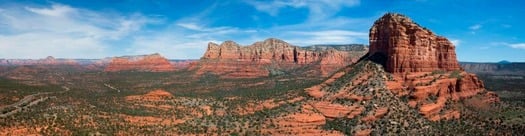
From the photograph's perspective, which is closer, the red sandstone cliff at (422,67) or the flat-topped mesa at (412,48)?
the red sandstone cliff at (422,67)

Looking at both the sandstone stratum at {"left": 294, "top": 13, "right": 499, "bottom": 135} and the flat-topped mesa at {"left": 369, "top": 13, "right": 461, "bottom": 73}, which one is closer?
the sandstone stratum at {"left": 294, "top": 13, "right": 499, "bottom": 135}

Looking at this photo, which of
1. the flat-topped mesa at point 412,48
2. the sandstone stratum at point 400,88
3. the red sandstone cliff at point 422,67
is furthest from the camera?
the flat-topped mesa at point 412,48

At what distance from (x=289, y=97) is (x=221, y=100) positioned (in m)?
14.4

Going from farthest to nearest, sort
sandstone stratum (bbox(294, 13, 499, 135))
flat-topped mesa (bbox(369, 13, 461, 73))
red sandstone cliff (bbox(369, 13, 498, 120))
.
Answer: flat-topped mesa (bbox(369, 13, 461, 73)) < red sandstone cliff (bbox(369, 13, 498, 120)) < sandstone stratum (bbox(294, 13, 499, 135))

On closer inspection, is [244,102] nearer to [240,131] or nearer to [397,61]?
[240,131]

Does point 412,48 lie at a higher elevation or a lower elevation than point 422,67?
higher

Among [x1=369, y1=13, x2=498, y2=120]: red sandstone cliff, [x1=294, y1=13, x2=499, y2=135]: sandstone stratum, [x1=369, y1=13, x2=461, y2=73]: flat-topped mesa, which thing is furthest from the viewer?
[x1=369, y1=13, x2=461, y2=73]: flat-topped mesa

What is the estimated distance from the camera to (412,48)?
92062mm

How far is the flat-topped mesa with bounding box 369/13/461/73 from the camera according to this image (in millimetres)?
91500

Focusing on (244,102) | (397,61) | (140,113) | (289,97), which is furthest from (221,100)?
(397,61)

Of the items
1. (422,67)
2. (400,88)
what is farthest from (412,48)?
(400,88)

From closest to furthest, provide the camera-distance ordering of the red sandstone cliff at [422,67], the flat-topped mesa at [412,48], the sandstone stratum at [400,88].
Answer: the sandstone stratum at [400,88], the red sandstone cliff at [422,67], the flat-topped mesa at [412,48]

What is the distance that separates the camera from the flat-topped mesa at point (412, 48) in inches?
3602

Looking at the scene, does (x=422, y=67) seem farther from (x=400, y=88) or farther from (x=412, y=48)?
(x=400, y=88)
